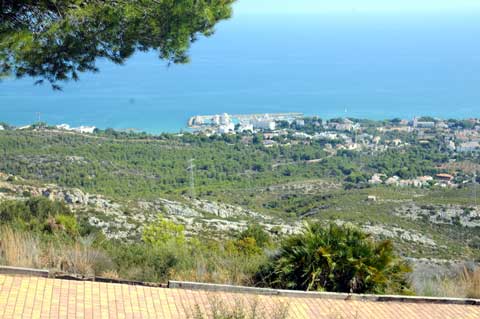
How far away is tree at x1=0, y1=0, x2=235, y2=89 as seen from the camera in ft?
21.1

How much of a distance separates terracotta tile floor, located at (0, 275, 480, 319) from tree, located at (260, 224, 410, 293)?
34 centimetres

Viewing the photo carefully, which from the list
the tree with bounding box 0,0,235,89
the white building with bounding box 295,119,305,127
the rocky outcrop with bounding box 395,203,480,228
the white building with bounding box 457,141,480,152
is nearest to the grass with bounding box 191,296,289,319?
the tree with bounding box 0,0,235,89

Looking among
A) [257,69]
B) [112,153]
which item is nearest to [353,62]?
[257,69]

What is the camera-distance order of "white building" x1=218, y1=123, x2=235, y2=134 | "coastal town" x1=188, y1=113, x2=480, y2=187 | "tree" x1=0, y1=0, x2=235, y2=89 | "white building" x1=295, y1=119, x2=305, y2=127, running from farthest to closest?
"white building" x1=295, y1=119, x2=305, y2=127 < "white building" x1=218, y1=123, x2=235, y2=134 < "coastal town" x1=188, y1=113, x2=480, y2=187 < "tree" x1=0, y1=0, x2=235, y2=89

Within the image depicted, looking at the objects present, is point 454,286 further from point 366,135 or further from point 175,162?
point 366,135

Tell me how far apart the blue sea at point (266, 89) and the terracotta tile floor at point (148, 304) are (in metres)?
61.6

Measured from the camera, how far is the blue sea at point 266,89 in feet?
285

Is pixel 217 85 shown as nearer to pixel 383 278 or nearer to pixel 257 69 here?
pixel 257 69

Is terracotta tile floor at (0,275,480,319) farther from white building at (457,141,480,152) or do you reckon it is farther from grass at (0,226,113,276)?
white building at (457,141,480,152)

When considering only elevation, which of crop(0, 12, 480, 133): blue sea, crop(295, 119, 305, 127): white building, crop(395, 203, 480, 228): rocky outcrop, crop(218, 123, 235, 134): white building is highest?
crop(0, 12, 480, 133): blue sea

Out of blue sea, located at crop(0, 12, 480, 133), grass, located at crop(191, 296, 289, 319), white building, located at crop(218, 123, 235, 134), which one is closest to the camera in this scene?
grass, located at crop(191, 296, 289, 319)

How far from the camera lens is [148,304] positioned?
5.11 m

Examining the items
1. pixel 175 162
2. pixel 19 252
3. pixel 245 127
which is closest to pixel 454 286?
pixel 19 252

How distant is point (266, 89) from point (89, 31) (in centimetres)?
10203
